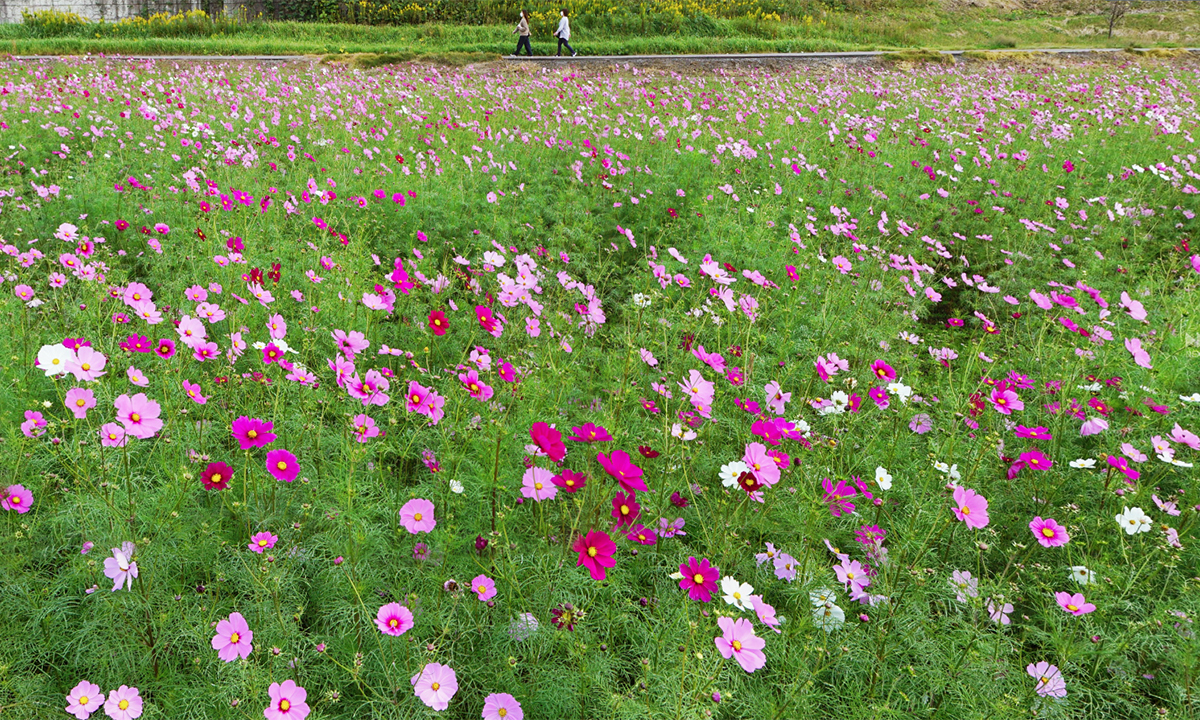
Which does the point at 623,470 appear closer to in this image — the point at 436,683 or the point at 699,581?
the point at 699,581

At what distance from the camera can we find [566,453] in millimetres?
2193

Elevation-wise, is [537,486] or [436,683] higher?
[537,486]

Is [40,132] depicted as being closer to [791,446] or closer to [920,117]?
[791,446]

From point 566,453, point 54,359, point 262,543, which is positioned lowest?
point 566,453

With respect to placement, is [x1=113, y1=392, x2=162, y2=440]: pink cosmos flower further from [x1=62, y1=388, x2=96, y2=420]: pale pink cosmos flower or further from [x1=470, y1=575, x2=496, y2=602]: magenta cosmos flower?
[x1=470, y1=575, x2=496, y2=602]: magenta cosmos flower

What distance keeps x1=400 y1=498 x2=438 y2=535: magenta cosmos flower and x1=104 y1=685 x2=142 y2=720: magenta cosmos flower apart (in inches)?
22.8

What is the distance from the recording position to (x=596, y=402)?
7.70ft

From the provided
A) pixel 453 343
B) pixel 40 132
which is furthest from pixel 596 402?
pixel 40 132

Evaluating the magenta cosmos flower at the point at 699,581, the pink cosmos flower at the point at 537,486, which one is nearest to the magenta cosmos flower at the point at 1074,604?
the magenta cosmos flower at the point at 699,581

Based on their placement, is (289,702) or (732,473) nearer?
(289,702)

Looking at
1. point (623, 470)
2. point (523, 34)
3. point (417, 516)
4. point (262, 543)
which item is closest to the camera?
point (623, 470)

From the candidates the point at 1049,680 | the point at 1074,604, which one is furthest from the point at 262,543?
the point at 1074,604

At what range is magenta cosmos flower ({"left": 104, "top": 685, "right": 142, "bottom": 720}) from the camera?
122cm

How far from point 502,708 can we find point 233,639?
1.81 ft
